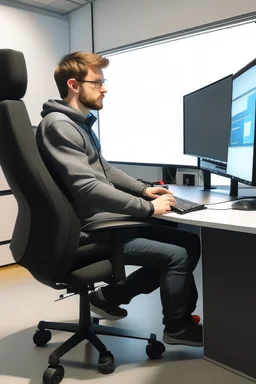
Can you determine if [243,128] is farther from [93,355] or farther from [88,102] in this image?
[93,355]

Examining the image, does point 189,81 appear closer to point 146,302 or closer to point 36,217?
point 146,302

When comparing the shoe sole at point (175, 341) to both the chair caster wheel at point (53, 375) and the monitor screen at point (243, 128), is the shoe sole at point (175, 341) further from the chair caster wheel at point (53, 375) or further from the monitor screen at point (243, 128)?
the monitor screen at point (243, 128)

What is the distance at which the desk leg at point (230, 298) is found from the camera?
1555mm

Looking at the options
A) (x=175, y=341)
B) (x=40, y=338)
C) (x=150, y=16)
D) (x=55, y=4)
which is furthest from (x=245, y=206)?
(x=55, y=4)

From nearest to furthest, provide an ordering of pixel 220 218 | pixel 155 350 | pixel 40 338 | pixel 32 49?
pixel 220 218 → pixel 155 350 → pixel 40 338 → pixel 32 49

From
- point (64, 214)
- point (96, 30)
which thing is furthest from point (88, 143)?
point (96, 30)

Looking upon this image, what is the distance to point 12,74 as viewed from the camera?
1423mm

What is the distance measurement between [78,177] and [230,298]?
809mm

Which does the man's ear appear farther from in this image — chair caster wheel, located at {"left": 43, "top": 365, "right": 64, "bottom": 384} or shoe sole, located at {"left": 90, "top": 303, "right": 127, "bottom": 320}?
chair caster wheel, located at {"left": 43, "top": 365, "right": 64, "bottom": 384}

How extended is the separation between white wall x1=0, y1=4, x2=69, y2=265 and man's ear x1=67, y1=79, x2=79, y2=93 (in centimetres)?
152

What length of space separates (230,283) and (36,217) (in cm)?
84

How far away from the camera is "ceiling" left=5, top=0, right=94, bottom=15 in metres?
3.46

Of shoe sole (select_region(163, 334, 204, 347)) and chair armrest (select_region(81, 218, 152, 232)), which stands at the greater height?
chair armrest (select_region(81, 218, 152, 232))

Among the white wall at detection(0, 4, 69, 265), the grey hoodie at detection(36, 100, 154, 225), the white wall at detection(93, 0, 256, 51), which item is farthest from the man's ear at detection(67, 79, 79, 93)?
the white wall at detection(0, 4, 69, 265)
